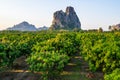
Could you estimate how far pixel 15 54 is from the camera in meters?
28.7

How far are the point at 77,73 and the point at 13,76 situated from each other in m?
6.38

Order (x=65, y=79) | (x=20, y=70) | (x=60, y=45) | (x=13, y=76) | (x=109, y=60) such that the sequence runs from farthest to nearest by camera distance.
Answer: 1. (x=60, y=45)
2. (x=20, y=70)
3. (x=13, y=76)
4. (x=65, y=79)
5. (x=109, y=60)

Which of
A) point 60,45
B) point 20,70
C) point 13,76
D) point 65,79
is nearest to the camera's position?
point 65,79

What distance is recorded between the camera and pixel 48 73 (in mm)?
24000

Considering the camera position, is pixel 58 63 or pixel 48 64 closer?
pixel 48 64

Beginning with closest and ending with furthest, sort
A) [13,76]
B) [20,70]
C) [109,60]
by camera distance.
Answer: [109,60] < [13,76] < [20,70]

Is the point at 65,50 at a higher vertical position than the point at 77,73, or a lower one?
higher

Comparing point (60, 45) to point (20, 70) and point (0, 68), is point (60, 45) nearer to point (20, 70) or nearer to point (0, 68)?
point (20, 70)

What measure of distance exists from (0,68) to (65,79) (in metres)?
6.30

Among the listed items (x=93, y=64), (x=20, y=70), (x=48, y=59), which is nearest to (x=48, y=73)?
(x=48, y=59)

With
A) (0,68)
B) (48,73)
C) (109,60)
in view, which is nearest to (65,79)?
(48,73)

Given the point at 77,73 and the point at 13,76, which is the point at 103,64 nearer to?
the point at 77,73

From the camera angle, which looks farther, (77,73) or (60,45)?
(60,45)

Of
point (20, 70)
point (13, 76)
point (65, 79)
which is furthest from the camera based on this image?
point (20, 70)
